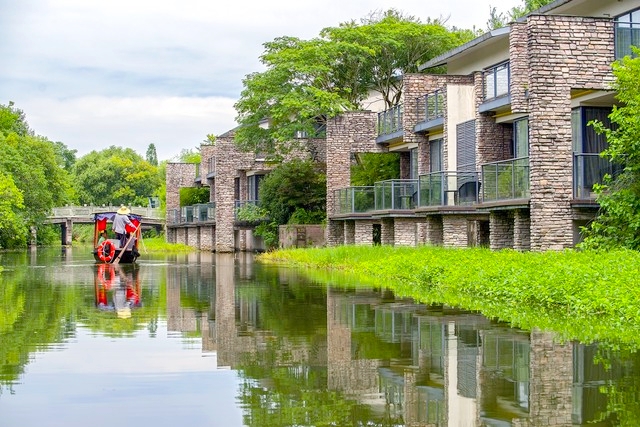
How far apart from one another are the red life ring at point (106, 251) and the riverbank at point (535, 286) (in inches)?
636

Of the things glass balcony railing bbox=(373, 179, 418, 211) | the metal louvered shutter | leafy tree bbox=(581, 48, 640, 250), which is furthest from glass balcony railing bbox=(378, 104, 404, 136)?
leafy tree bbox=(581, 48, 640, 250)

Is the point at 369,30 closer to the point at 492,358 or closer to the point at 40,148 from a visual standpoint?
the point at 40,148

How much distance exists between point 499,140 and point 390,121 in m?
11.7

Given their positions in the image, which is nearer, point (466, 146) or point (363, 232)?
point (466, 146)

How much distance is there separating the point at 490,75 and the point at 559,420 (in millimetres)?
28272

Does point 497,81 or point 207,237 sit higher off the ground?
point 497,81

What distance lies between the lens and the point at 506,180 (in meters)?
31.4

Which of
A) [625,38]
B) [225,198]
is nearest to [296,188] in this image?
[225,198]

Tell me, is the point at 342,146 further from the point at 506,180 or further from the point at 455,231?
the point at 506,180

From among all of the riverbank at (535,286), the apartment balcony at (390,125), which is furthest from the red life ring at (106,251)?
the riverbank at (535,286)

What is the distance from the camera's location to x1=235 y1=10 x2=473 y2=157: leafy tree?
180 ft

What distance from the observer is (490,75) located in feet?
119

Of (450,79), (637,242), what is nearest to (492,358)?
(637,242)

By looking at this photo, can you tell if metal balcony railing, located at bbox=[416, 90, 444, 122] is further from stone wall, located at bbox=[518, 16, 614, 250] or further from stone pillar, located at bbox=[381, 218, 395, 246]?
stone wall, located at bbox=[518, 16, 614, 250]
